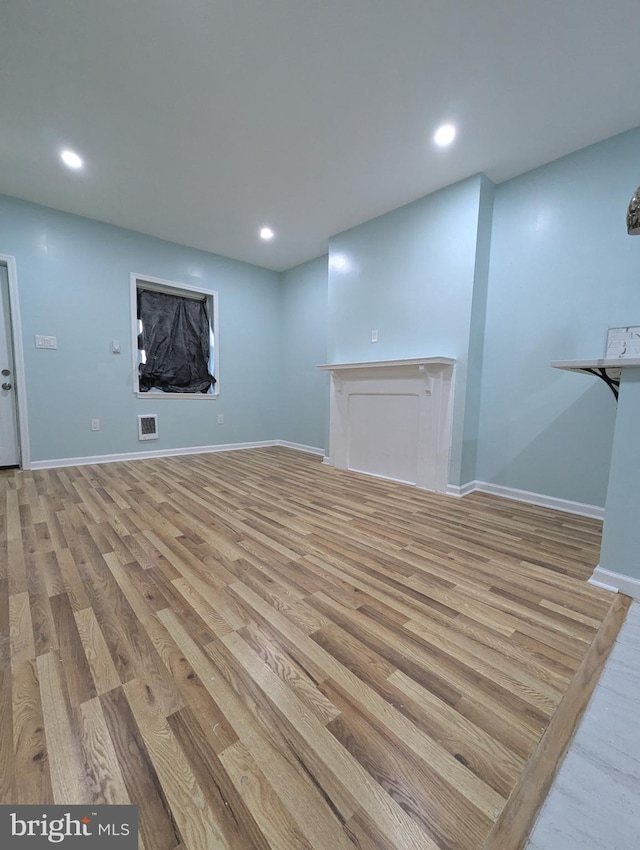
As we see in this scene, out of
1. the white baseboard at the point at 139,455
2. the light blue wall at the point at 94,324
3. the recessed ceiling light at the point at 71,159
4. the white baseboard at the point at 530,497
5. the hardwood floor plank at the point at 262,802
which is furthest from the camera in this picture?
the white baseboard at the point at 139,455

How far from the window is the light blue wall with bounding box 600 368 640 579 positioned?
413cm

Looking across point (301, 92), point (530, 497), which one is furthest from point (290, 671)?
point (301, 92)

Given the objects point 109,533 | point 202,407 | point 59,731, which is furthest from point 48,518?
point 202,407

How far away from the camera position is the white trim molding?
3.41 metres

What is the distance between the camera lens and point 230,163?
255 cm

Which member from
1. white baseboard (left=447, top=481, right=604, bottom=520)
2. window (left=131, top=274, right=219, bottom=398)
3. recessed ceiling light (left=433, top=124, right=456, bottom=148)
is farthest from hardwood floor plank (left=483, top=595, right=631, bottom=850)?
window (left=131, top=274, right=219, bottom=398)

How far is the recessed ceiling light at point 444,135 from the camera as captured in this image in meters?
2.15

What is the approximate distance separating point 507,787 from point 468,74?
292cm

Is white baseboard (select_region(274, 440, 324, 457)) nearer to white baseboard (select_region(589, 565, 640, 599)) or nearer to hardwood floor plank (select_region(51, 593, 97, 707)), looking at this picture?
white baseboard (select_region(589, 565, 640, 599))

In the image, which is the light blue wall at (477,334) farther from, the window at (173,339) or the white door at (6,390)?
the white door at (6,390)

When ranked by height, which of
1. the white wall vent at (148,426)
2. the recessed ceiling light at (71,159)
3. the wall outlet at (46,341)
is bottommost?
the white wall vent at (148,426)

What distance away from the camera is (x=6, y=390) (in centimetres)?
326

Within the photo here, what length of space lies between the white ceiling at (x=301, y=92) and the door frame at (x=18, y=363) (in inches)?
27.5

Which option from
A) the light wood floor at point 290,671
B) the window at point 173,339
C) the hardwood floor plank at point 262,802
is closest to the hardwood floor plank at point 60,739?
the light wood floor at point 290,671
